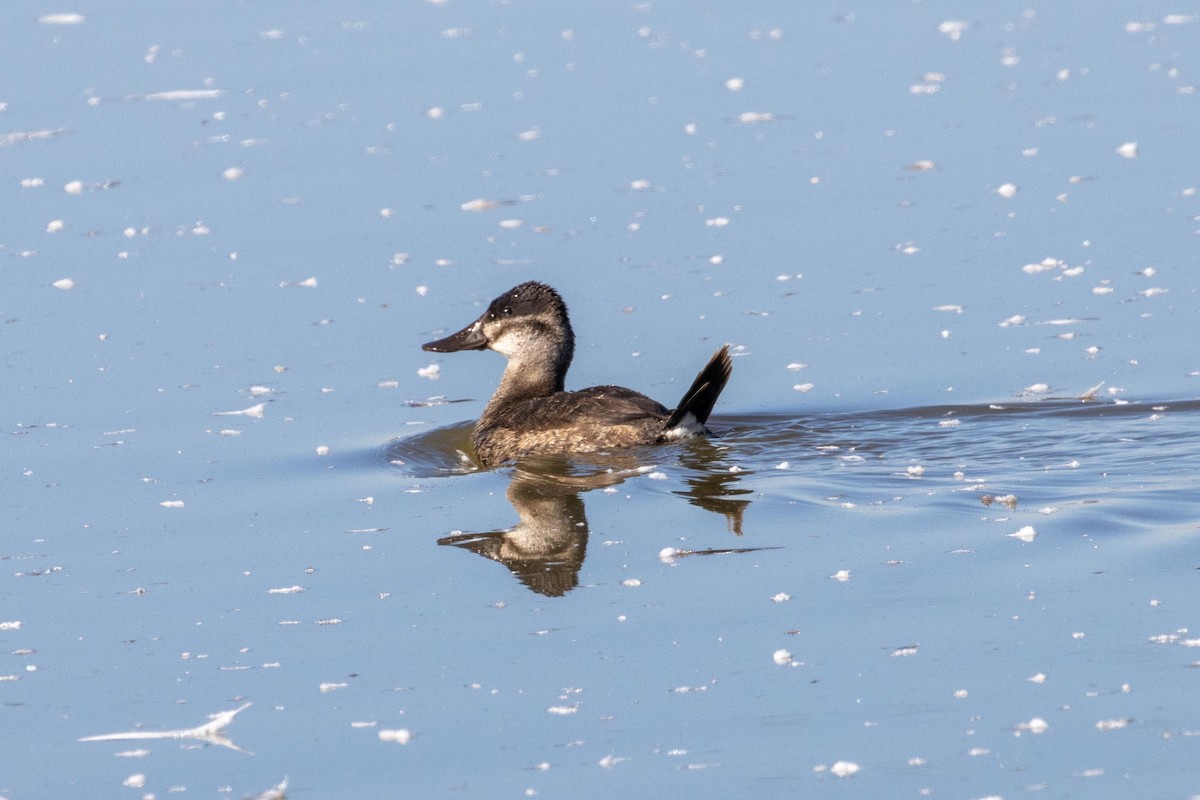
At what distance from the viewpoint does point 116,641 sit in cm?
666

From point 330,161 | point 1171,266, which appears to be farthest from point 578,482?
point 330,161

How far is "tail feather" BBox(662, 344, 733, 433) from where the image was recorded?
8.53 meters

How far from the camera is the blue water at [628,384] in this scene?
5.62m

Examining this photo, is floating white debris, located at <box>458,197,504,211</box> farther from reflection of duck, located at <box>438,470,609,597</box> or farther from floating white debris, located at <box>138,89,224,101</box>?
reflection of duck, located at <box>438,470,609,597</box>

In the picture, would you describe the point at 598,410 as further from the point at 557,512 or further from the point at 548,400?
the point at 557,512

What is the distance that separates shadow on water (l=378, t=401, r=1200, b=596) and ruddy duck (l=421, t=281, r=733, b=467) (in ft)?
0.35

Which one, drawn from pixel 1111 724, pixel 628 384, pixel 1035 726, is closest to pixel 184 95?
Result: pixel 628 384

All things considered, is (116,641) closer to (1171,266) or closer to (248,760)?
(248,760)

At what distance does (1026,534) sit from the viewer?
23.7 feet

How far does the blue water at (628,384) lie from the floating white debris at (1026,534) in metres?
0.01

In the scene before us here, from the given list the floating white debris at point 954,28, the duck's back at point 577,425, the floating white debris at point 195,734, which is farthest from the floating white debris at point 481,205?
the floating white debris at point 195,734

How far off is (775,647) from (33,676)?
8.99 feet

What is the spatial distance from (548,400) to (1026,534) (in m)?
3.08

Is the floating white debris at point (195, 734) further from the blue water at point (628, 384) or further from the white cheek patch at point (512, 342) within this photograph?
the white cheek patch at point (512, 342)
